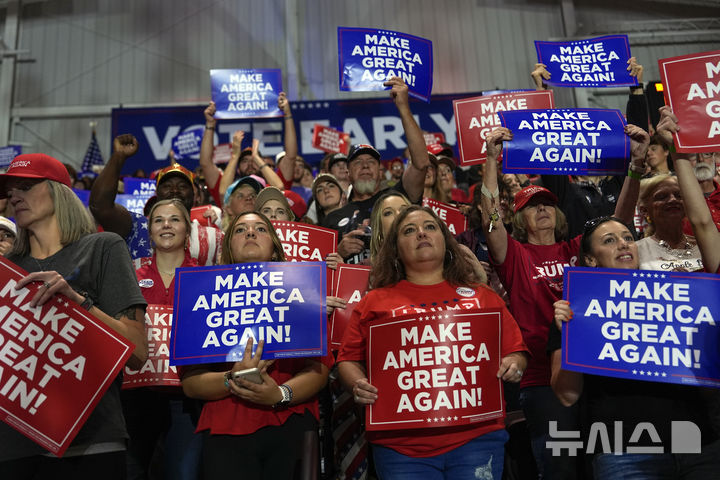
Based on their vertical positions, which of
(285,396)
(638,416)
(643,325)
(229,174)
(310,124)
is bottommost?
(638,416)

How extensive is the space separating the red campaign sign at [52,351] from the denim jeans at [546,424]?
2.08 m

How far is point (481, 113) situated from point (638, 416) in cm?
317

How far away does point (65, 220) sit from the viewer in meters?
2.58

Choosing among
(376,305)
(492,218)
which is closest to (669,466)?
(376,305)

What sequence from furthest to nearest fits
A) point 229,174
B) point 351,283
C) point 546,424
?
point 229,174, point 351,283, point 546,424

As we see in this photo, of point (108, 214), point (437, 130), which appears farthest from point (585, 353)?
point (437, 130)

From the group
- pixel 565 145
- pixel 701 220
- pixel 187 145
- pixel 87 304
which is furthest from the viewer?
pixel 187 145

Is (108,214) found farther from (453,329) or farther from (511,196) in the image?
(511,196)

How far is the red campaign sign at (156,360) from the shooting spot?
3447 millimetres

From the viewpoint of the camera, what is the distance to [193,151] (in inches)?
420

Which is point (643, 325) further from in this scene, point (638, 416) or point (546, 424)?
point (546, 424)

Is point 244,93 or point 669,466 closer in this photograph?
point 669,466

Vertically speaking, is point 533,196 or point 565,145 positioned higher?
point 565,145

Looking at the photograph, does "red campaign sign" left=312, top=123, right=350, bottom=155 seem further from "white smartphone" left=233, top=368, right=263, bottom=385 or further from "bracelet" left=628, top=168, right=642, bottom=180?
"white smartphone" left=233, top=368, right=263, bottom=385
